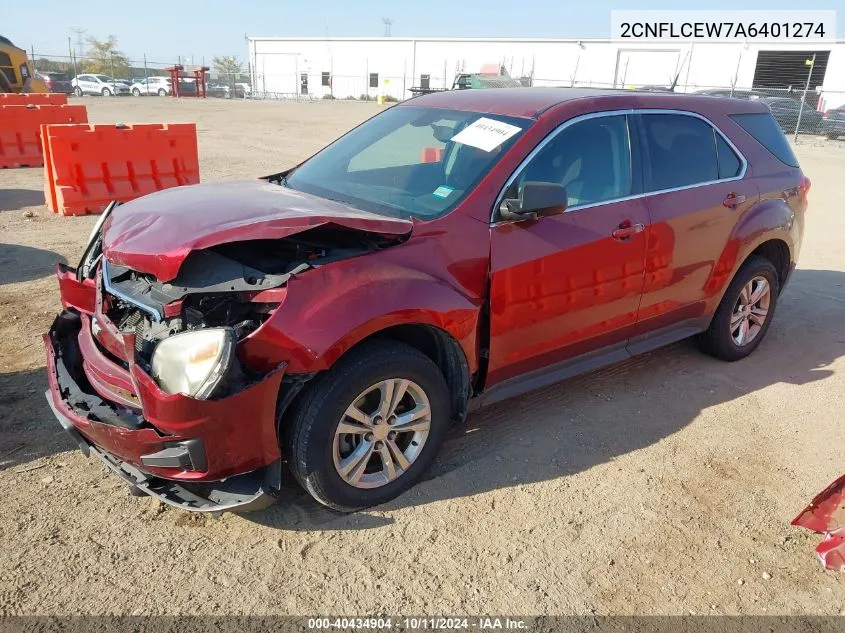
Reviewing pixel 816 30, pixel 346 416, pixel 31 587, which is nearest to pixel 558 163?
pixel 346 416

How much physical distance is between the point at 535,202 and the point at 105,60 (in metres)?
66.2

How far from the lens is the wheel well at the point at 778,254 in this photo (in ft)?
16.3

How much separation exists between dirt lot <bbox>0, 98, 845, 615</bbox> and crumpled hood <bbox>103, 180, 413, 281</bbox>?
1205 millimetres

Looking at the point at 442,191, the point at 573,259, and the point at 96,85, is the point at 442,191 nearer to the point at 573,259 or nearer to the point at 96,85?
the point at 573,259

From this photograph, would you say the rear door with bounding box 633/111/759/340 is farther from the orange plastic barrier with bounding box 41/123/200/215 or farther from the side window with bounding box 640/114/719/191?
the orange plastic barrier with bounding box 41/123/200/215

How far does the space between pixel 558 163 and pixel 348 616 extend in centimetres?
246

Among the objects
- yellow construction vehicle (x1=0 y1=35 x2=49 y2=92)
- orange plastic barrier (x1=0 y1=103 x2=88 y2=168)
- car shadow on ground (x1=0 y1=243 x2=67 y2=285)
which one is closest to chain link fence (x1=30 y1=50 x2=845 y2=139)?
yellow construction vehicle (x1=0 y1=35 x2=49 y2=92)

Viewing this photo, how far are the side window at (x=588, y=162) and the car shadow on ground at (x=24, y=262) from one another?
463cm

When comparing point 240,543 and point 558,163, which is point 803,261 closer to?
point 558,163

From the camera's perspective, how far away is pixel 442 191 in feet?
11.2

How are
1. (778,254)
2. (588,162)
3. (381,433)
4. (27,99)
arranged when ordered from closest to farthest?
(381,433)
(588,162)
(778,254)
(27,99)

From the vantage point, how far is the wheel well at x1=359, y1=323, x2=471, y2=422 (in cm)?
320

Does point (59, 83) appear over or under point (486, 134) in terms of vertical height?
under

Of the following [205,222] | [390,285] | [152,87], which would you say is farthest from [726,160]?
[152,87]
